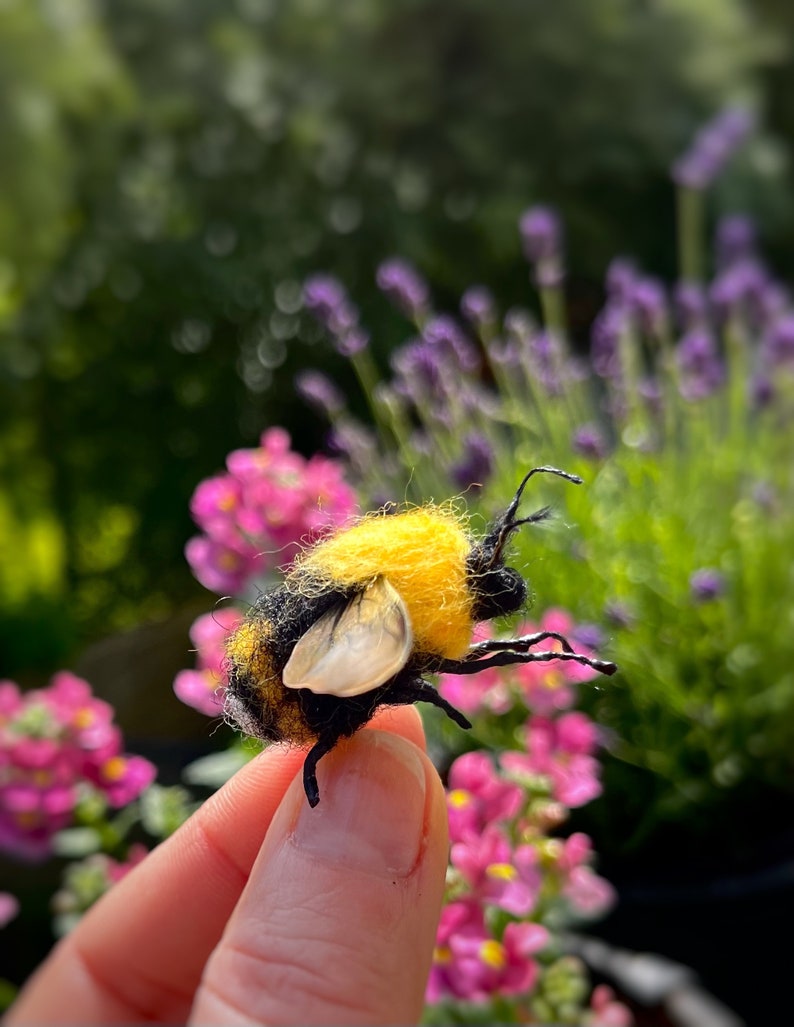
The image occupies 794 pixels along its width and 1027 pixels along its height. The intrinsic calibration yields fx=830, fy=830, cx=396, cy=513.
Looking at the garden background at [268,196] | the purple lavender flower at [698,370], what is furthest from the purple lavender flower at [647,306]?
the garden background at [268,196]

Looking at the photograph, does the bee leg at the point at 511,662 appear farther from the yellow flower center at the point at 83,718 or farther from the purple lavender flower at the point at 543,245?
the purple lavender flower at the point at 543,245

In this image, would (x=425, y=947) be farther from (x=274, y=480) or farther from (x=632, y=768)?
(x=632, y=768)

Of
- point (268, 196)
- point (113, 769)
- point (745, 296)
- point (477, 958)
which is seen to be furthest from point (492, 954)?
point (268, 196)

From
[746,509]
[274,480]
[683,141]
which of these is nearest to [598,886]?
[274,480]

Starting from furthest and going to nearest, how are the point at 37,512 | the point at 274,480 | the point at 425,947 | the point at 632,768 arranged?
1. the point at 37,512
2. the point at 632,768
3. the point at 274,480
4. the point at 425,947

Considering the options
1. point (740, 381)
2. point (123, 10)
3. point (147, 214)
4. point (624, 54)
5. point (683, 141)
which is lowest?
point (740, 381)

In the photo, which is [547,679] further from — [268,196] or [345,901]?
[268,196]

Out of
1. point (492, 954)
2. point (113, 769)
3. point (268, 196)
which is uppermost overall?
point (268, 196)
